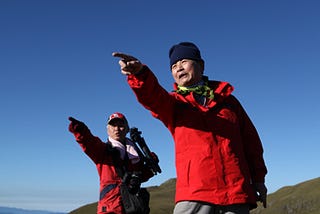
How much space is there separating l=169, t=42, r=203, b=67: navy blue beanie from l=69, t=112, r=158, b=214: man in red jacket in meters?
4.31

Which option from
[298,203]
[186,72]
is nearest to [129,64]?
[186,72]

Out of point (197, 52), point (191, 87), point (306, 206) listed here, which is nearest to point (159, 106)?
point (191, 87)

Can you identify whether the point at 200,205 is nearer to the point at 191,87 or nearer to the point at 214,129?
the point at 214,129

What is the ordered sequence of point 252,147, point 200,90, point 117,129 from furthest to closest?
point 117,129 < point 252,147 < point 200,90

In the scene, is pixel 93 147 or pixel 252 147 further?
pixel 93 147

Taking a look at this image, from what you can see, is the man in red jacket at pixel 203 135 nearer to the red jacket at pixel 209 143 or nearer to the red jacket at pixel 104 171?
the red jacket at pixel 209 143

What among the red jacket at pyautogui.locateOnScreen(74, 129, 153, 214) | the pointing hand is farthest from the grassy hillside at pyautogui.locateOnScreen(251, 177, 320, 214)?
the pointing hand

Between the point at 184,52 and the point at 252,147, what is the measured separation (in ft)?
5.69

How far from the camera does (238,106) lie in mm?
6207

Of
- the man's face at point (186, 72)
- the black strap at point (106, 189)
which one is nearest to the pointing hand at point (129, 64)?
the man's face at point (186, 72)

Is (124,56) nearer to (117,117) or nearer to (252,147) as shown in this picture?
(252,147)

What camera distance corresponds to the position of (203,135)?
212 inches

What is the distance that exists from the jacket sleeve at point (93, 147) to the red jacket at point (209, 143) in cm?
444

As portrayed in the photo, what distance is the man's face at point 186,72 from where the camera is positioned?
5.84 metres
